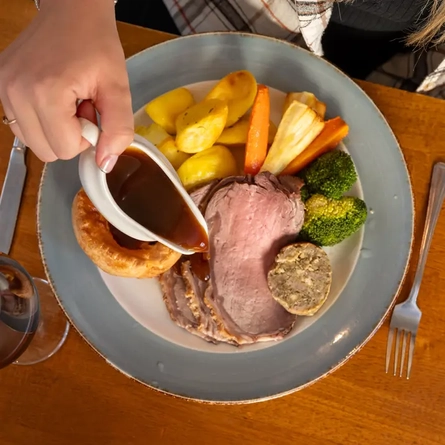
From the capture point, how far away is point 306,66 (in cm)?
113

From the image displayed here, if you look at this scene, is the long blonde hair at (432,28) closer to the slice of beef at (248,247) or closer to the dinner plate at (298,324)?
the dinner plate at (298,324)

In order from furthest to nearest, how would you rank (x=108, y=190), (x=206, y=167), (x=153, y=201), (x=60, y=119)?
(x=206, y=167) < (x=153, y=201) < (x=108, y=190) < (x=60, y=119)

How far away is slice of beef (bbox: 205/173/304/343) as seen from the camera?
3.59ft

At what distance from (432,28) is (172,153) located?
60cm

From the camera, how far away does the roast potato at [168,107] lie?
112cm

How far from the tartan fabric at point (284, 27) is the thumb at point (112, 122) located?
0.53m

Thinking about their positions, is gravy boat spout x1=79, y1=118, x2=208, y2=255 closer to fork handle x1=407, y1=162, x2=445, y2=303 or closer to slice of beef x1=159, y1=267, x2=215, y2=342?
slice of beef x1=159, y1=267, x2=215, y2=342

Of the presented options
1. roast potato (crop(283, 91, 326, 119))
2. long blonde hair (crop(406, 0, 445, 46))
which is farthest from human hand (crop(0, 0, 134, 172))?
long blonde hair (crop(406, 0, 445, 46))

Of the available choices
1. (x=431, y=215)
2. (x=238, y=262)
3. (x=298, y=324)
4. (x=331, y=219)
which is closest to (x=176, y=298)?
(x=238, y=262)

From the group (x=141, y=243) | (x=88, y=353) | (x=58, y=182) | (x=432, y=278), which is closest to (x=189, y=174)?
(x=141, y=243)

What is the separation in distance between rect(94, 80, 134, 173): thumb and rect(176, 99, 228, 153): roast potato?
296 millimetres

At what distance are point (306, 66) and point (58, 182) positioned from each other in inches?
24.1

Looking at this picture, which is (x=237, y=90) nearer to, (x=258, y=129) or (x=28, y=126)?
(x=258, y=129)

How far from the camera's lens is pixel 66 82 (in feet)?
2.38
